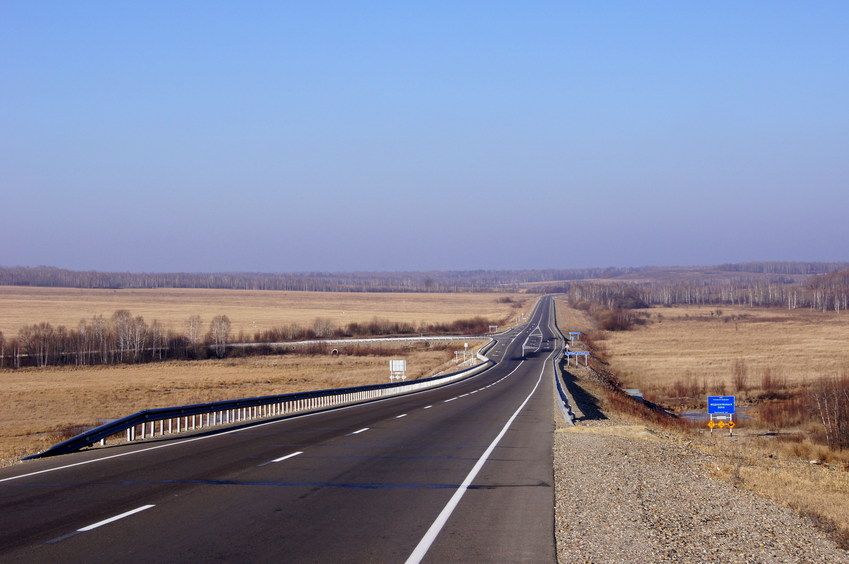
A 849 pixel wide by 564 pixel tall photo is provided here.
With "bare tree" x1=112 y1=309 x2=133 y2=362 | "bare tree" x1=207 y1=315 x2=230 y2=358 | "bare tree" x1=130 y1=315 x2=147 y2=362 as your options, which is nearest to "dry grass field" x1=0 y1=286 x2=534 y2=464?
"bare tree" x1=130 y1=315 x2=147 y2=362

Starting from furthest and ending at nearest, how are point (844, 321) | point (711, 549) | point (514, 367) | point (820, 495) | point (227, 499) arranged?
point (844, 321), point (514, 367), point (820, 495), point (227, 499), point (711, 549)

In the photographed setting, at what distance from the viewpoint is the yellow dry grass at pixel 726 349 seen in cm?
6731

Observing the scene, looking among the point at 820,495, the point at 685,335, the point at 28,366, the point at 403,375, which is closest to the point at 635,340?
the point at 685,335

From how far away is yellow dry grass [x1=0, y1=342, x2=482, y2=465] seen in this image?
41781 mm

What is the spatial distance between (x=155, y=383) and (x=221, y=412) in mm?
42932

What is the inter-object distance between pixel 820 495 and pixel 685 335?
106 meters

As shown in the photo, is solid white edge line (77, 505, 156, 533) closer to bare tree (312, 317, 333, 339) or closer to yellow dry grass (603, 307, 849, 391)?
yellow dry grass (603, 307, 849, 391)

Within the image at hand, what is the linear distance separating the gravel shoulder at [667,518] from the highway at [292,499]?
44 centimetres

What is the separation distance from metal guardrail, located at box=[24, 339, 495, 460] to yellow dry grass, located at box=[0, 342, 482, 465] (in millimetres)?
4613

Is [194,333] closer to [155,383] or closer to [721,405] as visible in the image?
[155,383]

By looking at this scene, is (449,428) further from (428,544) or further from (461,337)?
(461,337)

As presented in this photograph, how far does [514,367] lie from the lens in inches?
2766

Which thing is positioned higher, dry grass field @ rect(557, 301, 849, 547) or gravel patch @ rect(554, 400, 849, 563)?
gravel patch @ rect(554, 400, 849, 563)

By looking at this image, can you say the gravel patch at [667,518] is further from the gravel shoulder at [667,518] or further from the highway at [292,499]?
the highway at [292,499]
